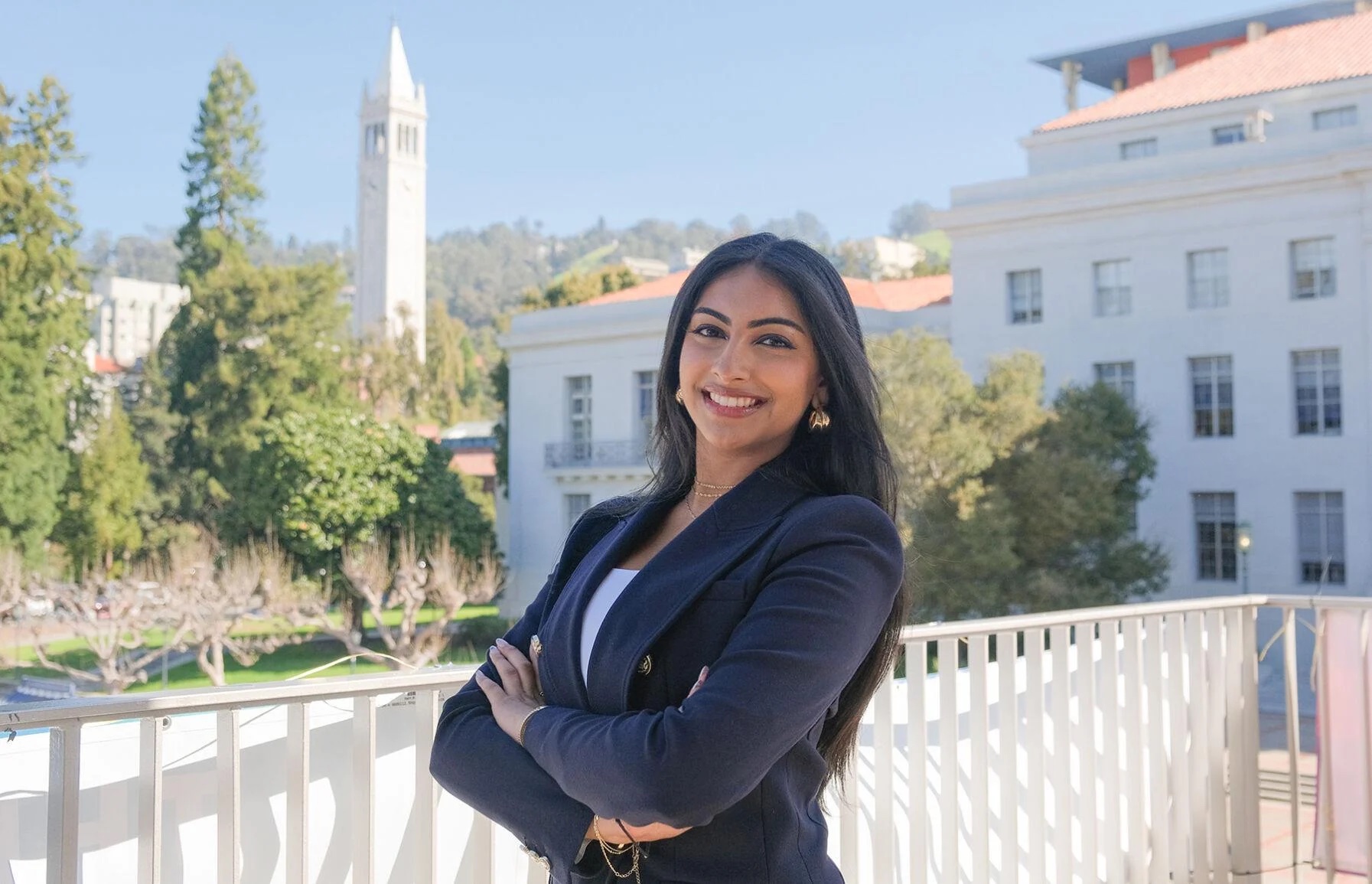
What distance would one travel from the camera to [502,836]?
195 centimetres

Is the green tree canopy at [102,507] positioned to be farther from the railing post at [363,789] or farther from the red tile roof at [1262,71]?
the railing post at [363,789]

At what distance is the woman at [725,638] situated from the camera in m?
1.14

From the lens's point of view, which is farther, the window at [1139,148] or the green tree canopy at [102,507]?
the green tree canopy at [102,507]

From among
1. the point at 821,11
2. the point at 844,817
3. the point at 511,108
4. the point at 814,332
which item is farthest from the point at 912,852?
the point at 511,108

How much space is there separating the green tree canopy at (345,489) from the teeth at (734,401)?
2728 cm

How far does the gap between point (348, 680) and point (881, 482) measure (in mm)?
761

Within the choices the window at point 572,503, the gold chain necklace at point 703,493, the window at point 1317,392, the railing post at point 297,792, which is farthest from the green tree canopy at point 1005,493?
the gold chain necklace at point 703,493

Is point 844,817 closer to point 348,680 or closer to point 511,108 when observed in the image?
point 348,680

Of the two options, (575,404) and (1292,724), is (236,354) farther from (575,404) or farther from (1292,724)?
(1292,724)

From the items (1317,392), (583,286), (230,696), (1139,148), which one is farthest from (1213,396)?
(230,696)

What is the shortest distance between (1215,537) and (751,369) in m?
21.6

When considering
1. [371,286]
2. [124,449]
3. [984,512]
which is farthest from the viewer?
[371,286]

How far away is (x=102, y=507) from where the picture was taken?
30828 millimetres

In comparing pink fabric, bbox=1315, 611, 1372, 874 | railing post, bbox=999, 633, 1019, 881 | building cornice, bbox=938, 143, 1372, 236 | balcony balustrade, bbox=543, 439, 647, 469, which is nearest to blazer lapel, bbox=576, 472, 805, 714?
railing post, bbox=999, 633, 1019, 881
